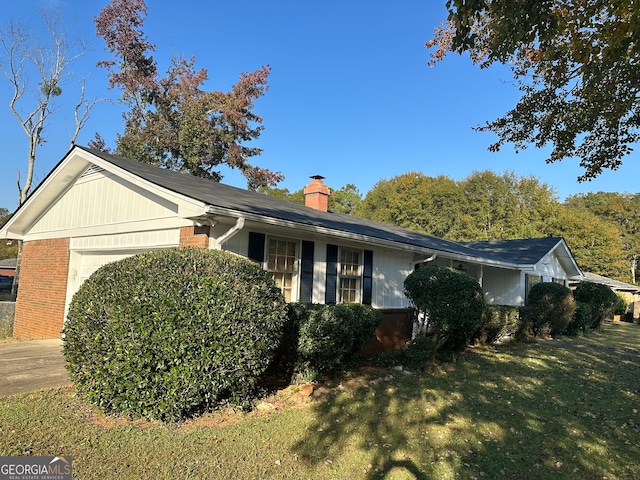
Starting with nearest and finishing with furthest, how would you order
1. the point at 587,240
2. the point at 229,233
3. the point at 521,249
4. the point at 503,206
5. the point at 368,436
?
the point at 368,436, the point at 229,233, the point at 521,249, the point at 587,240, the point at 503,206

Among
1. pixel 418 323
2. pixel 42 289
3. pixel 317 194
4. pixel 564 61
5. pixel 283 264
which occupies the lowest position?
pixel 418 323

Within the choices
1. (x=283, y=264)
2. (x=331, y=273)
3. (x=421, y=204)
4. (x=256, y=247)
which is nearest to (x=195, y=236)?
(x=256, y=247)

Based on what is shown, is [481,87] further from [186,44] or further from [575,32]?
[186,44]

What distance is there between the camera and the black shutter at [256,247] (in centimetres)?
733

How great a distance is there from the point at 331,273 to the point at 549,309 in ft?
28.6

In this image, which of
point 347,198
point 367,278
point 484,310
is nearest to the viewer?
point 484,310

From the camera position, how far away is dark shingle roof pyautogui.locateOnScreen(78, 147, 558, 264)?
8.60 m

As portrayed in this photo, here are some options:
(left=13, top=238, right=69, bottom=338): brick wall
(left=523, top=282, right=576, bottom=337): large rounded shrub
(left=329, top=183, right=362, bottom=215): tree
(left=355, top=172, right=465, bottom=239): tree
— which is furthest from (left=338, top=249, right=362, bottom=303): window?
(left=329, top=183, right=362, bottom=215): tree

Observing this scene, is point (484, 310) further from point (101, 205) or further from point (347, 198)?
point (347, 198)

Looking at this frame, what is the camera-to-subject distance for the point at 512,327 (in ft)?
39.5

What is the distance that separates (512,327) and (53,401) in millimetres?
11340

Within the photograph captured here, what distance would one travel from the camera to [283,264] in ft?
26.1

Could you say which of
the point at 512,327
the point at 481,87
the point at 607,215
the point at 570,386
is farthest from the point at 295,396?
the point at 607,215

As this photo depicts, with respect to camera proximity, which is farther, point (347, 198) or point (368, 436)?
point (347, 198)
